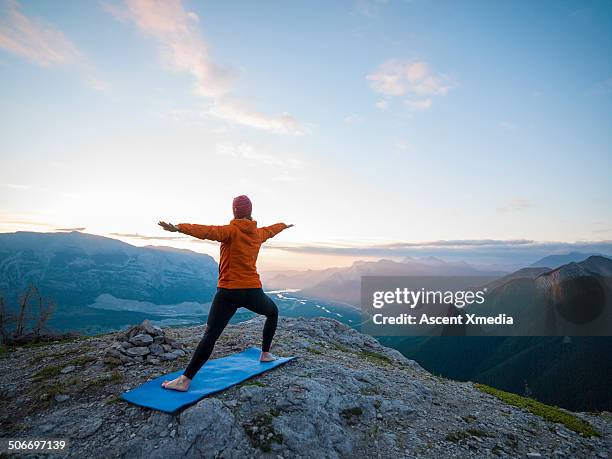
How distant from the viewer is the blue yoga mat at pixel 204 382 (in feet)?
24.3

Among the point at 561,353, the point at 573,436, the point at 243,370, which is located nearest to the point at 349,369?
the point at 243,370

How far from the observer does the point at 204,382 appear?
8508 millimetres

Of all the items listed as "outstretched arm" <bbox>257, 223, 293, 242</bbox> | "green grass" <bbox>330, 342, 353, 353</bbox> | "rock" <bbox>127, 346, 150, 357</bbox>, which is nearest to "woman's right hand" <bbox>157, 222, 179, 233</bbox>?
"outstretched arm" <bbox>257, 223, 293, 242</bbox>

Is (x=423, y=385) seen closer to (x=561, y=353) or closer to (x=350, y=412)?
(x=350, y=412)

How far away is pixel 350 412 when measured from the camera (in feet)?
27.4

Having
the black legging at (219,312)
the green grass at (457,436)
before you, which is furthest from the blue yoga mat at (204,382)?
the green grass at (457,436)

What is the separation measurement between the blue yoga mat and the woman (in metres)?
0.33

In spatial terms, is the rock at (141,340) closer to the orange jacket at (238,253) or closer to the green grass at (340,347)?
the orange jacket at (238,253)

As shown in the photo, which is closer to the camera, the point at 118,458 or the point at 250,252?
the point at 118,458

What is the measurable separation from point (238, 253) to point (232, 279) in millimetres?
646

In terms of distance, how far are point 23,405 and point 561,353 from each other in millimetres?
252195

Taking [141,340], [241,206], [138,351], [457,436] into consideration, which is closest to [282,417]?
[457,436]

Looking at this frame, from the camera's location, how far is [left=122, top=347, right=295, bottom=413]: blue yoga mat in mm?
7406

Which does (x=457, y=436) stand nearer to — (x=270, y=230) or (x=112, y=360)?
(x=270, y=230)
